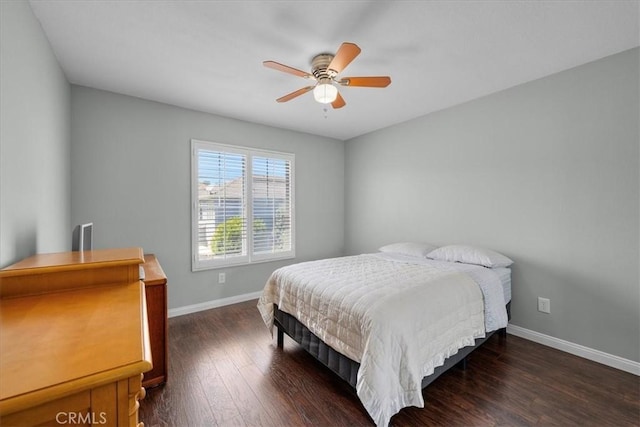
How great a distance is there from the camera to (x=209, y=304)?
11.5 feet

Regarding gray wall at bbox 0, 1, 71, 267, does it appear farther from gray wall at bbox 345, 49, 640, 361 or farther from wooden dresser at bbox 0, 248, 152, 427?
gray wall at bbox 345, 49, 640, 361

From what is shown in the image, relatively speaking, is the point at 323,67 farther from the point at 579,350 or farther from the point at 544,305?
the point at 579,350

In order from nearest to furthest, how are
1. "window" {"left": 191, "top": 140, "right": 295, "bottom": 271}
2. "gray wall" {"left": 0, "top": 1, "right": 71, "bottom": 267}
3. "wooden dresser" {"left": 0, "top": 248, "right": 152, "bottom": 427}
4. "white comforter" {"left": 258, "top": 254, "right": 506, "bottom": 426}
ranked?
"wooden dresser" {"left": 0, "top": 248, "right": 152, "bottom": 427} → "gray wall" {"left": 0, "top": 1, "right": 71, "bottom": 267} → "white comforter" {"left": 258, "top": 254, "right": 506, "bottom": 426} → "window" {"left": 191, "top": 140, "right": 295, "bottom": 271}

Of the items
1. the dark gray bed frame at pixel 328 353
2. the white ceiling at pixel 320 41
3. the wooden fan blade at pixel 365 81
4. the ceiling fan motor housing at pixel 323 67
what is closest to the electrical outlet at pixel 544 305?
the dark gray bed frame at pixel 328 353

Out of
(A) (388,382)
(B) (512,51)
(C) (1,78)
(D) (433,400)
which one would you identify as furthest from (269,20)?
(D) (433,400)

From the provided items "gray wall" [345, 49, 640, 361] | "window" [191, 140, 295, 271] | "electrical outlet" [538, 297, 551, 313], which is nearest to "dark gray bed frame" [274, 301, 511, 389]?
"electrical outlet" [538, 297, 551, 313]

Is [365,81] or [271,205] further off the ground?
[365,81]

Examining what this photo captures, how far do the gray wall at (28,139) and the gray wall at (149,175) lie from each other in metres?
0.38

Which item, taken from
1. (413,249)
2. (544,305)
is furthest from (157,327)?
(544,305)

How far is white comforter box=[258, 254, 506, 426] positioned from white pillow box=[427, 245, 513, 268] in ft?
1.03

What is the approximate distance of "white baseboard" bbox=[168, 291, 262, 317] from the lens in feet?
10.7

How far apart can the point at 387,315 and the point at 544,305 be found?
2.07 m

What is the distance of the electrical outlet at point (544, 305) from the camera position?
102 inches

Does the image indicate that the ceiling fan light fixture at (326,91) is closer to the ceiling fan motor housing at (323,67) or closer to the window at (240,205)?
the ceiling fan motor housing at (323,67)
